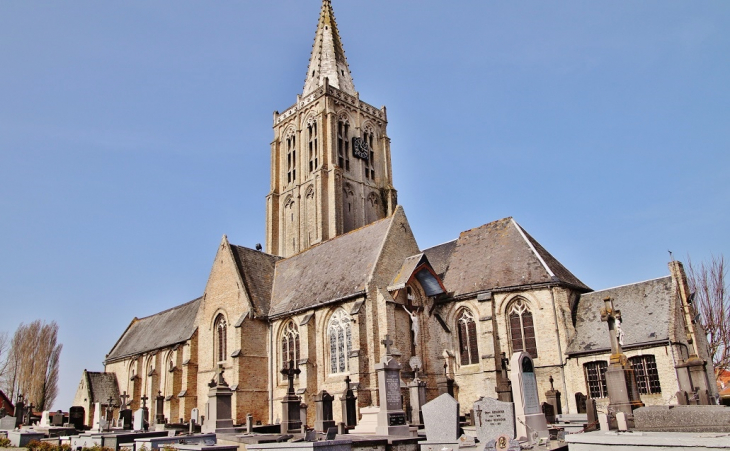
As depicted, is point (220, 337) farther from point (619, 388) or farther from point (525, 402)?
point (619, 388)

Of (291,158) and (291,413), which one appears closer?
(291,413)

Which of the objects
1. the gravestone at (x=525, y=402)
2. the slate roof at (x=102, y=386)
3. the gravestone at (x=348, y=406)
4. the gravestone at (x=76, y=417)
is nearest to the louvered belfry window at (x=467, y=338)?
the gravestone at (x=348, y=406)

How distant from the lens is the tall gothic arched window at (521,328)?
2606 centimetres

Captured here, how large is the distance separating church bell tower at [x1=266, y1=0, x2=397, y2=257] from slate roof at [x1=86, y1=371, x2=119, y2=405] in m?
16.4

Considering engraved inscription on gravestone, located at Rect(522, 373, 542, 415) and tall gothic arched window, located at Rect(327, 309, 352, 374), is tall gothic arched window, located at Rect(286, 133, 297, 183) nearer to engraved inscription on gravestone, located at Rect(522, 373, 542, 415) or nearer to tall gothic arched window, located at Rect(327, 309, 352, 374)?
tall gothic arched window, located at Rect(327, 309, 352, 374)

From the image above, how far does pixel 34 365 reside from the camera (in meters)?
58.8

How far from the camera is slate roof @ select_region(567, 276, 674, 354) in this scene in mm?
23828

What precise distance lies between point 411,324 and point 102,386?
3029 cm

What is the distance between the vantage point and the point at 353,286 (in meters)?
28.0

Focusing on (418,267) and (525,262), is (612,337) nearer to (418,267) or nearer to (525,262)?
(525,262)

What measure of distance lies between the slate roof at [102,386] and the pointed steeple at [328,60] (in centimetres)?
3062

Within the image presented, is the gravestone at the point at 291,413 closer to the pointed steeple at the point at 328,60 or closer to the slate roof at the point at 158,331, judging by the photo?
the slate roof at the point at 158,331

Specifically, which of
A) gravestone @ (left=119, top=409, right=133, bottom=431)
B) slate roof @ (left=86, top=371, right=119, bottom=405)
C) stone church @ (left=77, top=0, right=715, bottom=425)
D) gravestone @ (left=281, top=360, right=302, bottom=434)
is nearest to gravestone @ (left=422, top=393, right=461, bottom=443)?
stone church @ (left=77, top=0, right=715, bottom=425)

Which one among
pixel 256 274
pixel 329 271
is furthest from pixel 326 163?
pixel 329 271
